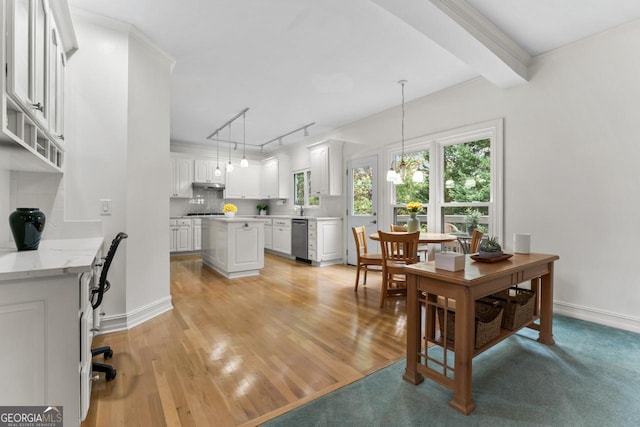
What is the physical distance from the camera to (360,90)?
421 cm

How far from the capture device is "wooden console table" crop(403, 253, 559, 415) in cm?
162

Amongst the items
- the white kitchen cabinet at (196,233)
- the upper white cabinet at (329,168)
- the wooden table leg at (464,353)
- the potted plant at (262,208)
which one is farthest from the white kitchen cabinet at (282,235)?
the wooden table leg at (464,353)

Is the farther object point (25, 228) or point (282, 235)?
point (282, 235)

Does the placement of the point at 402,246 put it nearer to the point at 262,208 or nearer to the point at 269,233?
the point at 269,233

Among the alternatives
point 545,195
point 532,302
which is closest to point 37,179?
point 532,302

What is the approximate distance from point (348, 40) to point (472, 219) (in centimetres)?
267

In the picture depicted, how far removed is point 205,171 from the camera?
7391 millimetres

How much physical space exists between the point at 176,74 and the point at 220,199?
4.66m

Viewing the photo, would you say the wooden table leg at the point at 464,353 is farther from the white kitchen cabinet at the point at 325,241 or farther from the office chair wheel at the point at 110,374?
the white kitchen cabinet at the point at 325,241

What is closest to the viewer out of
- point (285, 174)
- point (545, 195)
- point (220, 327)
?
point (220, 327)

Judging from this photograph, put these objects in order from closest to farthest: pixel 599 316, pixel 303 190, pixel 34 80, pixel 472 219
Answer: pixel 34 80, pixel 599 316, pixel 472 219, pixel 303 190

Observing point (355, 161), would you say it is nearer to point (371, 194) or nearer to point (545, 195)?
point (371, 194)

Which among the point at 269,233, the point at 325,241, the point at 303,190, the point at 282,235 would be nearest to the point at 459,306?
the point at 325,241

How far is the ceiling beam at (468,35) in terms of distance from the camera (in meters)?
2.21
